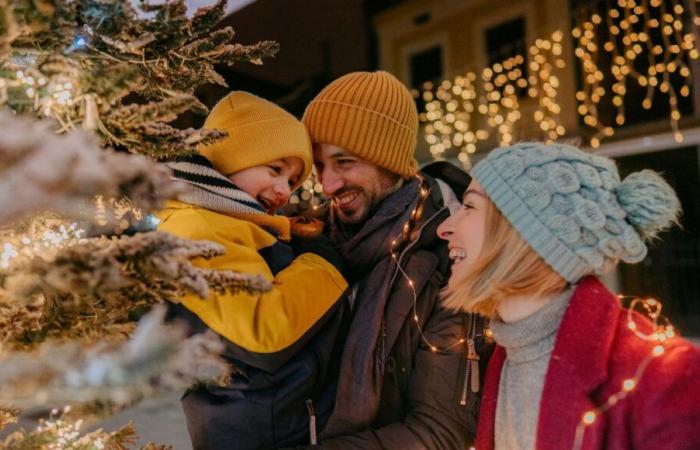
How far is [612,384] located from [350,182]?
3.85ft

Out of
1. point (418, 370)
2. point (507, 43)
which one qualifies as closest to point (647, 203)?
point (418, 370)

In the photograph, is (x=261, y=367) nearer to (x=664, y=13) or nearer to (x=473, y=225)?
(x=473, y=225)

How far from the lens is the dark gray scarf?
1.58 m

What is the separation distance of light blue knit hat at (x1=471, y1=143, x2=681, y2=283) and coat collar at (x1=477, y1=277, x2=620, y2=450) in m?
0.08

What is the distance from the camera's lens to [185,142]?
0.95 m

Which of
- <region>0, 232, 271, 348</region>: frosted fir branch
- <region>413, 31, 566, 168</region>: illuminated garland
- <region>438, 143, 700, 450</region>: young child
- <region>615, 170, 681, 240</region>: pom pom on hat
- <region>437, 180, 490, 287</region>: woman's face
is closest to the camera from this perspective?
<region>0, 232, 271, 348</region>: frosted fir branch

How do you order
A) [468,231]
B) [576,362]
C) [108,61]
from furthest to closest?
[468,231], [576,362], [108,61]

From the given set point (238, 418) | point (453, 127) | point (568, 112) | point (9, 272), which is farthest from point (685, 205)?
point (9, 272)

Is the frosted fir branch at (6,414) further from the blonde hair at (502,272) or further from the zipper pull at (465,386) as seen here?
the zipper pull at (465,386)

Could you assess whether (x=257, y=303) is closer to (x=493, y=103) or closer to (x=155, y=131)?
(x=155, y=131)

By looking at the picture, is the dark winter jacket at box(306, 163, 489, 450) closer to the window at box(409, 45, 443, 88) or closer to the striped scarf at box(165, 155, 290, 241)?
the striped scarf at box(165, 155, 290, 241)

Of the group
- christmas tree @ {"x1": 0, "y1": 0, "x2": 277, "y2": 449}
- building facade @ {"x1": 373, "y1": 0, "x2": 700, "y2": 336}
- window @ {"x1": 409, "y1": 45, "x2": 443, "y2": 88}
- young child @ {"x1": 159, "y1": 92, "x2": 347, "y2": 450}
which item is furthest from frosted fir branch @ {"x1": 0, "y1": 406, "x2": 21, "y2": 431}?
window @ {"x1": 409, "y1": 45, "x2": 443, "y2": 88}

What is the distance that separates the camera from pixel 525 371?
139cm

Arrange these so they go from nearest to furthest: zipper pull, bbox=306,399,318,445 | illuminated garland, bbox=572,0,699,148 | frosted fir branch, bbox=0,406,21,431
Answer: frosted fir branch, bbox=0,406,21,431 < zipper pull, bbox=306,399,318,445 < illuminated garland, bbox=572,0,699,148
